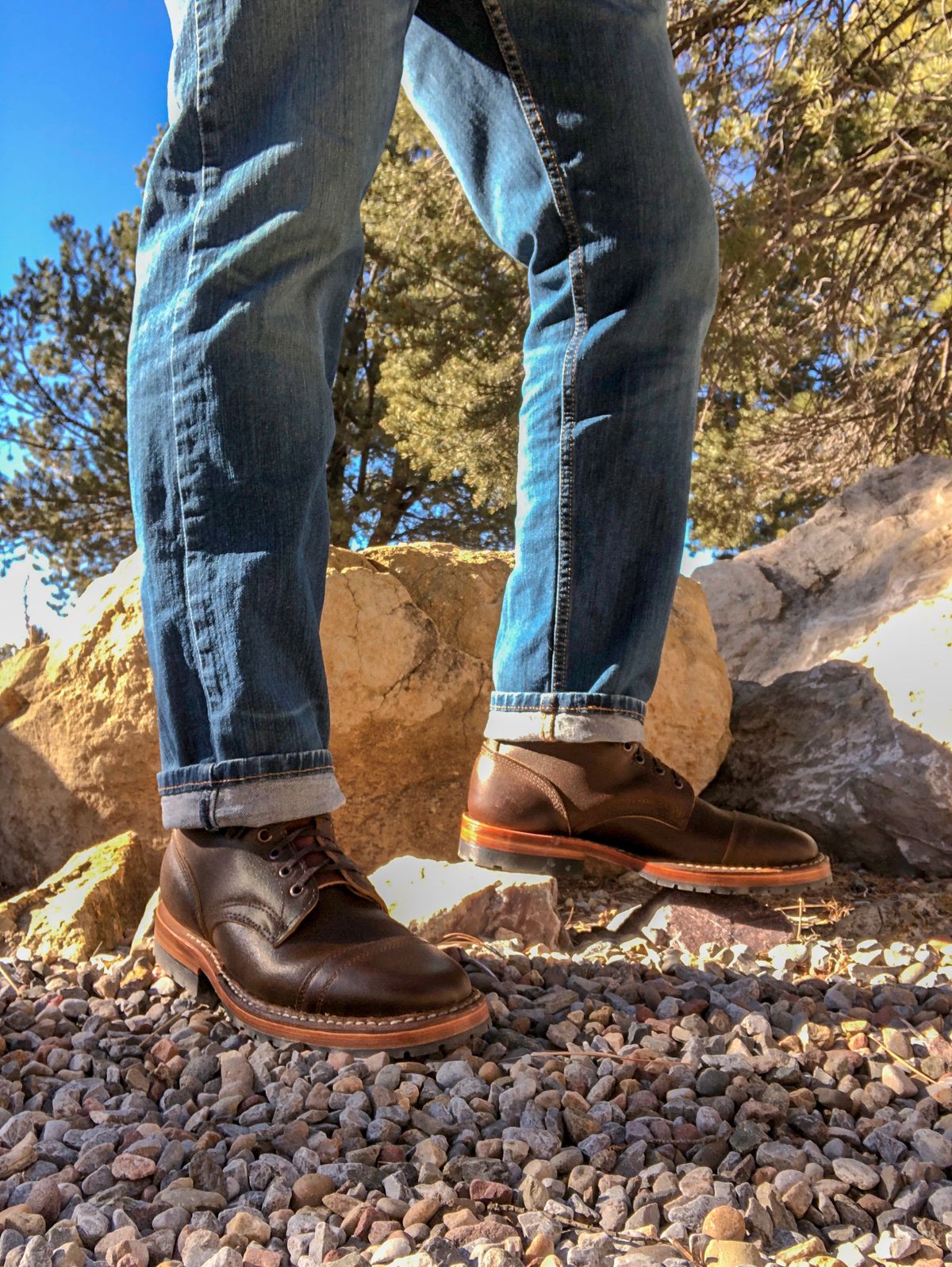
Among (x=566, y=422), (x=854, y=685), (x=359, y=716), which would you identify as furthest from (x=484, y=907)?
(x=854, y=685)

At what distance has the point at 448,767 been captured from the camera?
2014 mm

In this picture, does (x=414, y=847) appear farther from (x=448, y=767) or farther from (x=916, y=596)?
(x=916, y=596)

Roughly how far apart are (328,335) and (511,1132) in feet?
2.76

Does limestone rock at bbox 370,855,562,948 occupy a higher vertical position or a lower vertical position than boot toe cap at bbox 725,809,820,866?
lower

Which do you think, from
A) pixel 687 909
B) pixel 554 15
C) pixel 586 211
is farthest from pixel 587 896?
pixel 554 15

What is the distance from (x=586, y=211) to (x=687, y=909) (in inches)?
39.0

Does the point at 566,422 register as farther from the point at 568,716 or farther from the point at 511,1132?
the point at 511,1132

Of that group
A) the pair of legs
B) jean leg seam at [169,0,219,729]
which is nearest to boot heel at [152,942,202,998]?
the pair of legs

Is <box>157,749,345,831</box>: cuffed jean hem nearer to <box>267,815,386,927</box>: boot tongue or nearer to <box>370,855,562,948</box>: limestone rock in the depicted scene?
<box>267,815,386,927</box>: boot tongue

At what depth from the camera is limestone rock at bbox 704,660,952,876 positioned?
6.06 feet

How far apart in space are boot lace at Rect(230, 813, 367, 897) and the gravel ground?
18 cm

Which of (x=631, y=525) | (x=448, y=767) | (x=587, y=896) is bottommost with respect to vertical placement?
(x=587, y=896)

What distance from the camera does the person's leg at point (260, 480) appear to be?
106 centimetres

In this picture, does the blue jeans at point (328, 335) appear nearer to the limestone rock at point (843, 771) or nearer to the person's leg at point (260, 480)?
the person's leg at point (260, 480)
